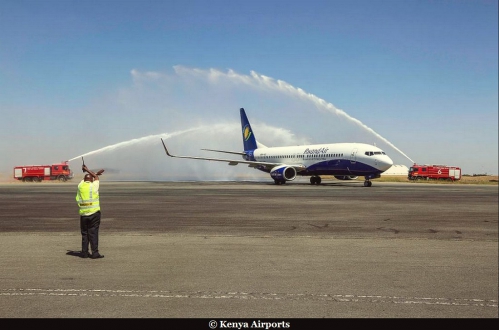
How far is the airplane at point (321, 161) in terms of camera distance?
174ft

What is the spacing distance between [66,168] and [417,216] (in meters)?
78.3

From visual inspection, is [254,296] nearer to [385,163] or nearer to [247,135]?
[385,163]

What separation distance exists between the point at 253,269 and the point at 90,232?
4.48 meters

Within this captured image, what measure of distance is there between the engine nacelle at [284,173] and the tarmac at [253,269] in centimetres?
3921

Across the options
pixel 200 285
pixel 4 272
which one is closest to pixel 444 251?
pixel 200 285

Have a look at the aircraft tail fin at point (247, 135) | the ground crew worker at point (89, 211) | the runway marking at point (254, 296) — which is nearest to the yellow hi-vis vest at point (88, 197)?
the ground crew worker at point (89, 211)

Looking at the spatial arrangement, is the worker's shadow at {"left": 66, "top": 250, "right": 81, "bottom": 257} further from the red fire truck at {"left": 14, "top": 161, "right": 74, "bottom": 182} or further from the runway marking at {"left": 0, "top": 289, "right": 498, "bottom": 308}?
the red fire truck at {"left": 14, "top": 161, "right": 74, "bottom": 182}

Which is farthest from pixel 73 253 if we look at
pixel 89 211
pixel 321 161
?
pixel 321 161

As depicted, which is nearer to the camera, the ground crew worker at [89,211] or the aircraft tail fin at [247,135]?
the ground crew worker at [89,211]

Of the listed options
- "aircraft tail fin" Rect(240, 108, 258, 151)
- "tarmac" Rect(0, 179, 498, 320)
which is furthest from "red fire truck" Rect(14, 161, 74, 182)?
"tarmac" Rect(0, 179, 498, 320)

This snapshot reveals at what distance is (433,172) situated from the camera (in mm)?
93938

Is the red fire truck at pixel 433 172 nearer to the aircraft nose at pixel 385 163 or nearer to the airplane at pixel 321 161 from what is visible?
the airplane at pixel 321 161

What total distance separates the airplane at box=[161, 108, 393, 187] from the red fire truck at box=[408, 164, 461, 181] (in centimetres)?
3422

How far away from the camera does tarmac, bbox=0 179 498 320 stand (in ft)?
27.2
